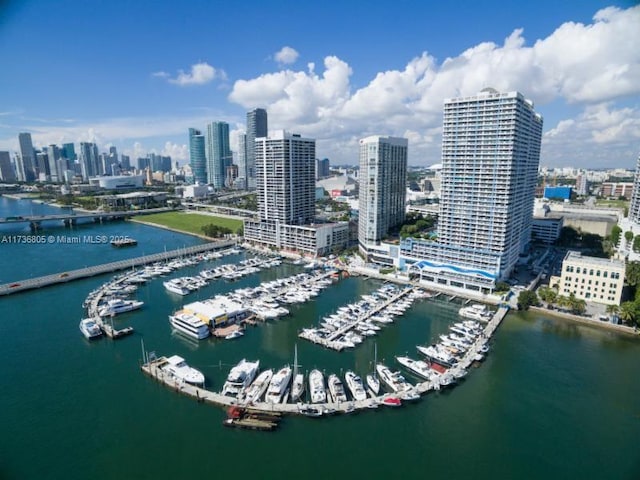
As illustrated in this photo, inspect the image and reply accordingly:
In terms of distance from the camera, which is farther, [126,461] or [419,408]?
[419,408]

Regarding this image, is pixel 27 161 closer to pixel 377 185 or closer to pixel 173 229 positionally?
pixel 173 229

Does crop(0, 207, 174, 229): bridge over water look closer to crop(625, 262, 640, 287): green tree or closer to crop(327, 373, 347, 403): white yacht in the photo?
crop(327, 373, 347, 403): white yacht

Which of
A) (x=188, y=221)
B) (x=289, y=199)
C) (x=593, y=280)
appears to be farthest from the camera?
(x=188, y=221)

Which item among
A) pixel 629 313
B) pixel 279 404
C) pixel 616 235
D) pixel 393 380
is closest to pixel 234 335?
pixel 279 404

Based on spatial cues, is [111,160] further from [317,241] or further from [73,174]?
[317,241]

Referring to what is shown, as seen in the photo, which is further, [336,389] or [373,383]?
[373,383]

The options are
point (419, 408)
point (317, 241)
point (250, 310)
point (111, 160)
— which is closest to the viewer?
point (419, 408)

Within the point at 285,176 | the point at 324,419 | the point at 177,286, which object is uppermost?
the point at 285,176

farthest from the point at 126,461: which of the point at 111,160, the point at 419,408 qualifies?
the point at 111,160
